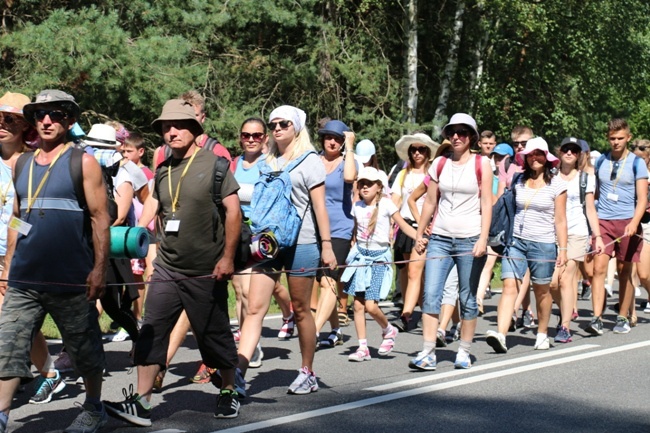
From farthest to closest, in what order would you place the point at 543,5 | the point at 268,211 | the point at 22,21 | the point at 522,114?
the point at 522,114, the point at 543,5, the point at 22,21, the point at 268,211

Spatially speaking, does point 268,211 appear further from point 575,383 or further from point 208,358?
point 575,383

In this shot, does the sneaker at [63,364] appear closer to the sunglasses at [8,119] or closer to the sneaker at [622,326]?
the sunglasses at [8,119]

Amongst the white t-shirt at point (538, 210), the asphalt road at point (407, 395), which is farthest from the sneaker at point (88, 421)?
the white t-shirt at point (538, 210)

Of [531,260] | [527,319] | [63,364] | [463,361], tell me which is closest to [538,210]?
[531,260]

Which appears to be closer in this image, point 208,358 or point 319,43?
point 208,358

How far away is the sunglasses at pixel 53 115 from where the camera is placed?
6.24 meters

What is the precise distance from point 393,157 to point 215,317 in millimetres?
17748

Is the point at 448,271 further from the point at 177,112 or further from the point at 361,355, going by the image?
the point at 177,112

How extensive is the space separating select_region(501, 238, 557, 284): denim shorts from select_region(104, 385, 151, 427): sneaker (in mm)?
4604

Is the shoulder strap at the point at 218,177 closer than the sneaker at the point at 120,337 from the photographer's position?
Yes

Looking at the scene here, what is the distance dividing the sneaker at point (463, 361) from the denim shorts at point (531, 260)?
4.91 ft

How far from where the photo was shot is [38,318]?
249 inches

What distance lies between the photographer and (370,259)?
410 inches

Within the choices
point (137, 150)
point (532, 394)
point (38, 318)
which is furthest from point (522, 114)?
point (38, 318)
